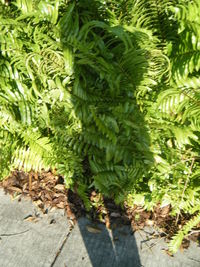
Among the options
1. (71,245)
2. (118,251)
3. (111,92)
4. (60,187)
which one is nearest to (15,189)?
(60,187)

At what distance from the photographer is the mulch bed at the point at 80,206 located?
3520 mm

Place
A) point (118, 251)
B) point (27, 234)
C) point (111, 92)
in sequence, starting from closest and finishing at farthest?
1. point (111, 92)
2. point (118, 251)
3. point (27, 234)

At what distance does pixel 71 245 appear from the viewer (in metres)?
3.36

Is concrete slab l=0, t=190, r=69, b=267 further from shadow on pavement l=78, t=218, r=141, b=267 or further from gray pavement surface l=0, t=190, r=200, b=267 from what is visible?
shadow on pavement l=78, t=218, r=141, b=267

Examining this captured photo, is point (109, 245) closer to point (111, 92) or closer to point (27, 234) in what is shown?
point (27, 234)

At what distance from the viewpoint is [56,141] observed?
3.55m

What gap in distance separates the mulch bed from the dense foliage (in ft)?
0.47

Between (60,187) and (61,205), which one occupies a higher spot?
(60,187)

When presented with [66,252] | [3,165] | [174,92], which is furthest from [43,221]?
[174,92]

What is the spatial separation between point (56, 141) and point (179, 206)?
4.26ft

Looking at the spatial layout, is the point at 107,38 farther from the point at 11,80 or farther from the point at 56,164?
the point at 56,164

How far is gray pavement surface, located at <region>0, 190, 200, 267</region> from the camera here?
3.20 metres

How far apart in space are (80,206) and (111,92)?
1.24 meters

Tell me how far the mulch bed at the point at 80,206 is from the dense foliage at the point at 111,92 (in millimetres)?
142
